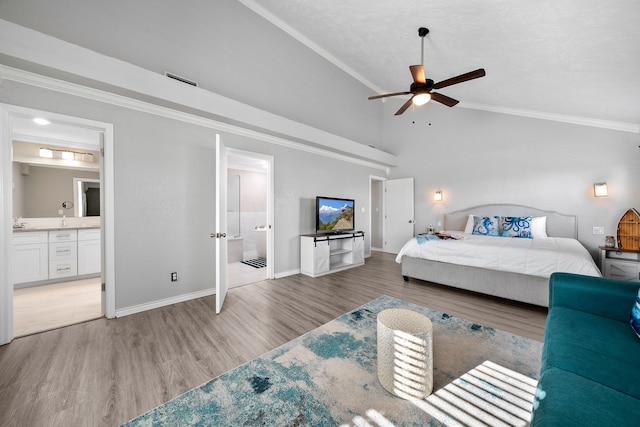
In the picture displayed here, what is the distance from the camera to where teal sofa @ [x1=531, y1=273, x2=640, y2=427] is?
83 cm

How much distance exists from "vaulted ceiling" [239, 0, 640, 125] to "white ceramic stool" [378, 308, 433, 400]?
3.01 m

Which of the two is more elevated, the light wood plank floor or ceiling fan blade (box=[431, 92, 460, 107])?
ceiling fan blade (box=[431, 92, 460, 107])

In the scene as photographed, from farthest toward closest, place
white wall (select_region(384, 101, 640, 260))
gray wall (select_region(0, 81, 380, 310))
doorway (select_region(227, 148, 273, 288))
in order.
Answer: doorway (select_region(227, 148, 273, 288)) → white wall (select_region(384, 101, 640, 260)) → gray wall (select_region(0, 81, 380, 310))

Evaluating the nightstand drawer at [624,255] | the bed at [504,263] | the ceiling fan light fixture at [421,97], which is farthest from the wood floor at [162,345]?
the ceiling fan light fixture at [421,97]

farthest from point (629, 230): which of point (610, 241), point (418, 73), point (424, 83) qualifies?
point (418, 73)

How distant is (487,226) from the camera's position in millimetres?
4613

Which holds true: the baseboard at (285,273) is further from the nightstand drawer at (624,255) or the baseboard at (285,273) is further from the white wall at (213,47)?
the nightstand drawer at (624,255)

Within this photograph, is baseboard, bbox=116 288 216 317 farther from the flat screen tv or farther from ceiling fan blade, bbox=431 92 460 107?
ceiling fan blade, bbox=431 92 460 107

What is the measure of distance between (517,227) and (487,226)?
45 cm

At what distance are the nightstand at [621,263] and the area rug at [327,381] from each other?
2749 millimetres

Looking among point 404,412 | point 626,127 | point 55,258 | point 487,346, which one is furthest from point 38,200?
point 626,127

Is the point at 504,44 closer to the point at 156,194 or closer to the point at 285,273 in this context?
the point at 285,273

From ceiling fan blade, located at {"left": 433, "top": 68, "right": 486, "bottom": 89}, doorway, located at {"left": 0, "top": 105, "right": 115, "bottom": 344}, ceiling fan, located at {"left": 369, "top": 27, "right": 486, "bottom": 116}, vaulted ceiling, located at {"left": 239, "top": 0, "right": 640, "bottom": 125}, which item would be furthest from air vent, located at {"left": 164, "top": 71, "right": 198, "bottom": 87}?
ceiling fan blade, located at {"left": 433, "top": 68, "right": 486, "bottom": 89}

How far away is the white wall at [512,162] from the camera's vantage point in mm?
3936
